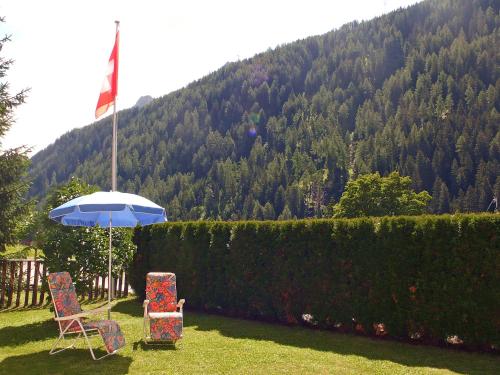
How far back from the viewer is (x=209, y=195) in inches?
5413

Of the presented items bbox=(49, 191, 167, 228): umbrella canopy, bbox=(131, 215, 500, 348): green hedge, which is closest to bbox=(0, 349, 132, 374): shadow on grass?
bbox=(49, 191, 167, 228): umbrella canopy

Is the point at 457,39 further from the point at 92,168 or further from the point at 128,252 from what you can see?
the point at 128,252

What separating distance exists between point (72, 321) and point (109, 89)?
592cm

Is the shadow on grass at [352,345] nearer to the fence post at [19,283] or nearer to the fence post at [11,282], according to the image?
the fence post at [19,283]

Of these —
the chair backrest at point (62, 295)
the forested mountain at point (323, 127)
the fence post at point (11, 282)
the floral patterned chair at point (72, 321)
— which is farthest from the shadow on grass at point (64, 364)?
the forested mountain at point (323, 127)

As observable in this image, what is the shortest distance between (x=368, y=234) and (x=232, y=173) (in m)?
130

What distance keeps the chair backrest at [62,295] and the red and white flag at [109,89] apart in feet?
14.6

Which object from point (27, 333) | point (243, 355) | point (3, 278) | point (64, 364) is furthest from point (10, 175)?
point (243, 355)

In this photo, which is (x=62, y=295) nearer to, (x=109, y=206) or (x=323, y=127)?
(x=109, y=206)

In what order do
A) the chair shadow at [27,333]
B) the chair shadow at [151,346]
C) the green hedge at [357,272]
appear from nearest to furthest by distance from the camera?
the chair shadow at [151,346], the green hedge at [357,272], the chair shadow at [27,333]

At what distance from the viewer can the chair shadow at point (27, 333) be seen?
9.12 m

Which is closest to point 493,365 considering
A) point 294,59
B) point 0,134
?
point 0,134

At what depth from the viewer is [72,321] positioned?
770cm

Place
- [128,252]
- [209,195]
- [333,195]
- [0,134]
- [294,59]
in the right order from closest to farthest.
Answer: [128,252]
[0,134]
[333,195]
[209,195]
[294,59]
